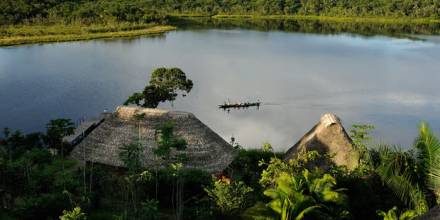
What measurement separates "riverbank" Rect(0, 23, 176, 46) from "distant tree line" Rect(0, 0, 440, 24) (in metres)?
4.15

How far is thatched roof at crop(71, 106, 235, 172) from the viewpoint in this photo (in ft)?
59.7

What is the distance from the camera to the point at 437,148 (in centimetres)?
787

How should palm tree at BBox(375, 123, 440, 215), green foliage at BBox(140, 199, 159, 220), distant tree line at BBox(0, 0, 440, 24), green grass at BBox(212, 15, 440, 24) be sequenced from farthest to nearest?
green grass at BBox(212, 15, 440, 24), distant tree line at BBox(0, 0, 440, 24), green foliage at BBox(140, 199, 159, 220), palm tree at BBox(375, 123, 440, 215)

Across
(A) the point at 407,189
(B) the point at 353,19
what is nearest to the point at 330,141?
(A) the point at 407,189

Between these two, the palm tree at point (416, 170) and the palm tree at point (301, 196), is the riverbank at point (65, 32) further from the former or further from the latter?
the palm tree at point (416, 170)

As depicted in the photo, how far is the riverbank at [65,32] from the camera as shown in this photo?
6250cm

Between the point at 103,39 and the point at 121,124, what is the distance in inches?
2027

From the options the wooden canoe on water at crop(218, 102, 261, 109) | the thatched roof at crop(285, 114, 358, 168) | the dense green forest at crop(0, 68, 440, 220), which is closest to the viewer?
the dense green forest at crop(0, 68, 440, 220)

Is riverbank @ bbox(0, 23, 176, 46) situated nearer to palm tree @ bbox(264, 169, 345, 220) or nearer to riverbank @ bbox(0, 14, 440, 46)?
riverbank @ bbox(0, 14, 440, 46)

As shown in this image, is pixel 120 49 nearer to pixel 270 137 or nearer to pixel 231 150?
pixel 270 137

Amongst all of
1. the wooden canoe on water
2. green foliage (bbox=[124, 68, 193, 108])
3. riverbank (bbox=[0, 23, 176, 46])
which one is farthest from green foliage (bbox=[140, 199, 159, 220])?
riverbank (bbox=[0, 23, 176, 46])

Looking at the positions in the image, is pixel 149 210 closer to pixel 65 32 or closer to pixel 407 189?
pixel 407 189

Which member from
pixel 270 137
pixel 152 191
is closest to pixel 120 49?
pixel 270 137

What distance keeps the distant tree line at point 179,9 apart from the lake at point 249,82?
14.6 metres
